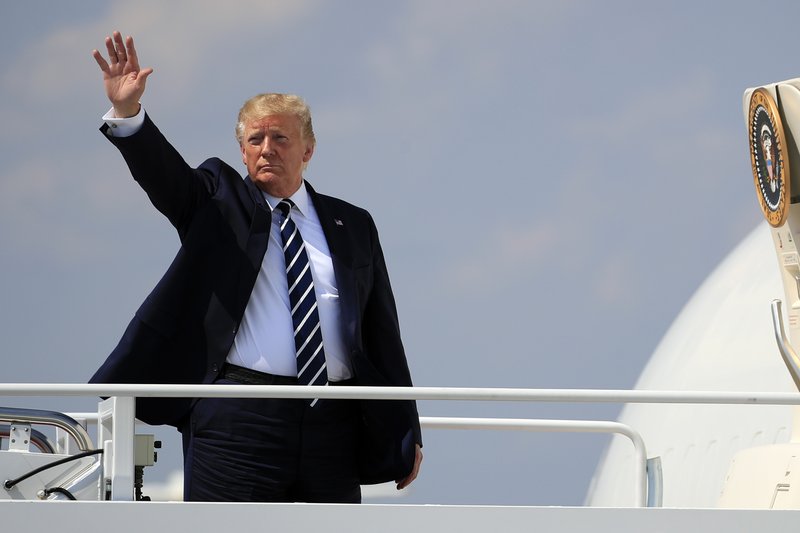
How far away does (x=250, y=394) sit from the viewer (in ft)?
16.4

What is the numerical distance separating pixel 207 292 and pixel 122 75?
3.06 feet

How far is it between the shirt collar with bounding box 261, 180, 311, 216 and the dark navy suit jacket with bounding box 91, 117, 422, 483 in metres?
0.06

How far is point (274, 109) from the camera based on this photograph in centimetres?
560

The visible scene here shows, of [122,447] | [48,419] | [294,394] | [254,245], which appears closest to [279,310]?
[254,245]

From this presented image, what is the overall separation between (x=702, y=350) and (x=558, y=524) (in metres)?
13.3

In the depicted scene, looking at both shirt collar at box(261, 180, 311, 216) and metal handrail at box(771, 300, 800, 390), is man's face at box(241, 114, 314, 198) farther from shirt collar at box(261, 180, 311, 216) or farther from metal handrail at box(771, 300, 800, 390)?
metal handrail at box(771, 300, 800, 390)

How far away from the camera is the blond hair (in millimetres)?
5602

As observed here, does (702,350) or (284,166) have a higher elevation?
(702,350)

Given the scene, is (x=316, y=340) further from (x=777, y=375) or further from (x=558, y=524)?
(x=777, y=375)

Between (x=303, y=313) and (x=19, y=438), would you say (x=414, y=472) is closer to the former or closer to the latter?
(x=303, y=313)

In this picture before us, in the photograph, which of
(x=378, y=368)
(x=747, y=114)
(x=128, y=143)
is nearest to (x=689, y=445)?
(x=747, y=114)

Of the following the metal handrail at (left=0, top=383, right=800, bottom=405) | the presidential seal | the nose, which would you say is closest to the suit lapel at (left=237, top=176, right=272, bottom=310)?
the nose

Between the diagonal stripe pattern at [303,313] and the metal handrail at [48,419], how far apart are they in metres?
1.06

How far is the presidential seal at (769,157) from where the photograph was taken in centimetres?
709
